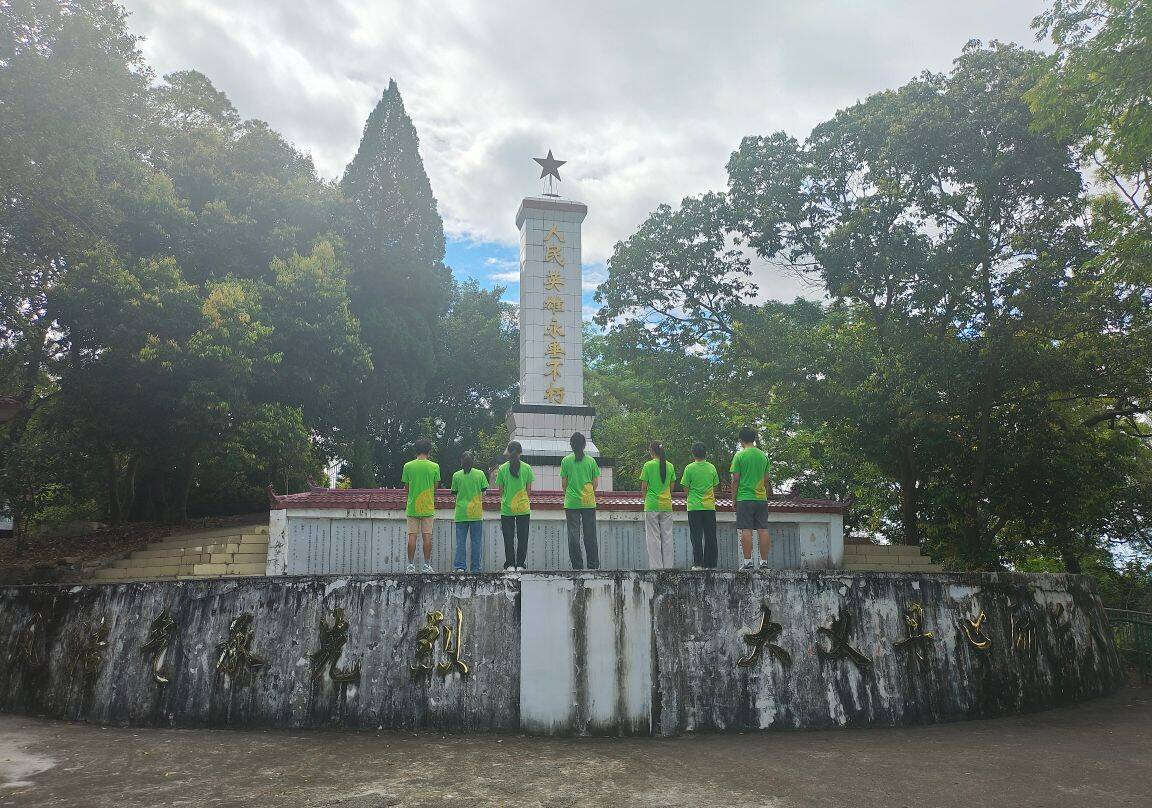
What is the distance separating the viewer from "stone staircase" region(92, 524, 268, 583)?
1138cm

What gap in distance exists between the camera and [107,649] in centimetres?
633

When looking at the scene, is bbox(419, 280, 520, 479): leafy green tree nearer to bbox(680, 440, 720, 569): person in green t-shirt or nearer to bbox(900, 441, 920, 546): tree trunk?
bbox(900, 441, 920, 546): tree trunk

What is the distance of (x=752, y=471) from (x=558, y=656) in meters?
2.79

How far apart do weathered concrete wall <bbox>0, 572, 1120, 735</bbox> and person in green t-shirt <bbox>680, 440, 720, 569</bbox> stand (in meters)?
1.28

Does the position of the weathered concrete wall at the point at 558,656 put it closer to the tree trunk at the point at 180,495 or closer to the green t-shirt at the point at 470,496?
the green t-shirt at the point at 470,496

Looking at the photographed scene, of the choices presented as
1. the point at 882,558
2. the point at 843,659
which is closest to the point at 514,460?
the point at 843,659

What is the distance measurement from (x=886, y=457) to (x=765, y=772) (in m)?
11.2

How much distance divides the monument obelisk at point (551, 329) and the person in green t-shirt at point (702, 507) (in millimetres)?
6316

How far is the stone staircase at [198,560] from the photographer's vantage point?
11383 millimetres

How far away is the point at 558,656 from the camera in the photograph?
227 inches

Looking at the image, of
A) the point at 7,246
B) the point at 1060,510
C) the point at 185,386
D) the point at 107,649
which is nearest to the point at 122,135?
the point at 7,246

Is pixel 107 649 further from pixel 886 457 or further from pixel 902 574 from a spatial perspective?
pixel 886 457

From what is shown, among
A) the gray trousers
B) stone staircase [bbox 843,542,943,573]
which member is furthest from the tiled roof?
the gray trousers

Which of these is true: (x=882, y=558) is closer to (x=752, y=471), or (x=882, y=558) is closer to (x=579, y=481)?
(x=752, y=471)
